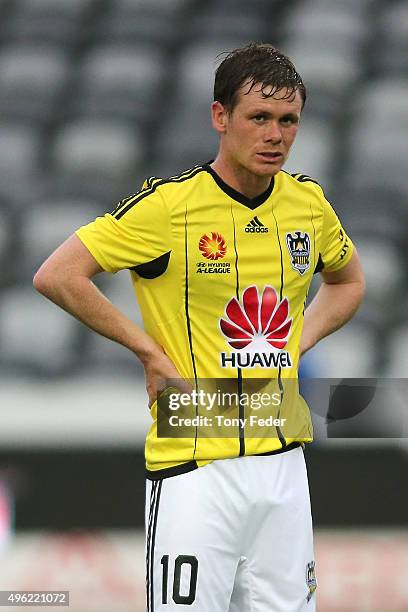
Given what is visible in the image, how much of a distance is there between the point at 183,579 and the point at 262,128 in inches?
36.0

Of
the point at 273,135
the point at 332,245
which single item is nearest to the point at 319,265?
the point at 332,245

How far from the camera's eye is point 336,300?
2504 mm

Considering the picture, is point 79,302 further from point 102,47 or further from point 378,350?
point 102,47

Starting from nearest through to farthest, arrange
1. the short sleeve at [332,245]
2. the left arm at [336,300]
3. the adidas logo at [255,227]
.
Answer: the adidas logo at [255,227], the short sleeve at [332,245], the left arm at [336,300]

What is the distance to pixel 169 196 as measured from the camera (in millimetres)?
2164

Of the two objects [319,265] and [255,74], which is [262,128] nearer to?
[255,74]

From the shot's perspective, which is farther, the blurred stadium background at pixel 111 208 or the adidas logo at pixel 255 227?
the blurred stadium background at pixel 111 208

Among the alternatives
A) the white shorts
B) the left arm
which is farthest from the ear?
the white shorts

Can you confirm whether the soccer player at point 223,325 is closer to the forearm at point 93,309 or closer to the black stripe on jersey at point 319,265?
the forearm at point 93,309

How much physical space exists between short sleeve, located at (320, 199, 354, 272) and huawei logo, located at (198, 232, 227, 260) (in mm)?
293

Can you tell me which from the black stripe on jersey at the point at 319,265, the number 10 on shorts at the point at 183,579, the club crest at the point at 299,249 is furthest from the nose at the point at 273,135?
the number 10 on shorts at the point at 183,579

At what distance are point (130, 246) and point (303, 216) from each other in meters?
0.40

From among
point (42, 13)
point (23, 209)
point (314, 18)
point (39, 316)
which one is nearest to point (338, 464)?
point (39, 316)

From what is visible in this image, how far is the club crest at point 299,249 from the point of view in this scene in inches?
87.9
